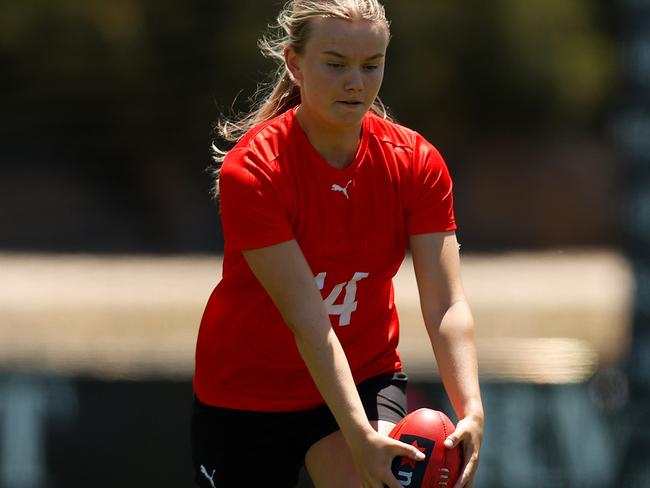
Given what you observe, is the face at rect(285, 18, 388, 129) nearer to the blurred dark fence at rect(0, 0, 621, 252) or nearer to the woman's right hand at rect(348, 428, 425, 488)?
the woman's right hand at rect(348, 428, 425, 488)

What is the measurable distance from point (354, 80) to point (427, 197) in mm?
364

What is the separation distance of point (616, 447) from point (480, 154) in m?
11.7

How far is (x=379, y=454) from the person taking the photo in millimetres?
Result: 2816

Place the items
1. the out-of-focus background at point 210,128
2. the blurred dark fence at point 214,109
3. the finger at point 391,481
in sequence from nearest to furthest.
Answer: the finger at point 391,481 < the out-of-focus background at point 210,128 < the blurred dark fence at point 214,109

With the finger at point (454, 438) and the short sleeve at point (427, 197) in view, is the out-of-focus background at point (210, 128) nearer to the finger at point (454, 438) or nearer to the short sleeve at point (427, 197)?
the short sleeve at point (427, 197)

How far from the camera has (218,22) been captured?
15688mm

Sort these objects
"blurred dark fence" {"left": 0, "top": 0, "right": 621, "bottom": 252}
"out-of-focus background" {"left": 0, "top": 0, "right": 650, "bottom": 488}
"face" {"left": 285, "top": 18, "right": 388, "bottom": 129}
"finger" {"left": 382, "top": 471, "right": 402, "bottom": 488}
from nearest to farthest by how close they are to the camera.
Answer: "finger" {"left": 382, "top": 471, "right": 402, "bottom": 488}
"face" {"left": 285, "top": 18, "right": 388, "bottom": 129}
"out-of-focus background" {"left": 0, "top": 0, "right": 650, "bottom": 488}
"blurred dark fence" {"left": 0, "top": 0, "right": 621, "bottom": 252}

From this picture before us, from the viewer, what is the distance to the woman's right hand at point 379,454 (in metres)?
2.81

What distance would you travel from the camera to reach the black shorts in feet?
10.4

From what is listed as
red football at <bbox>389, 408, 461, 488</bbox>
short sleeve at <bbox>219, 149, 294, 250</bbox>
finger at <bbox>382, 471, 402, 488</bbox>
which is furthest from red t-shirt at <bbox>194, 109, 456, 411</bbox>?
finger at <bbox>382, 471, 402, 488</bbox>

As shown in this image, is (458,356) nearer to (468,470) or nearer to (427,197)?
(468,470)

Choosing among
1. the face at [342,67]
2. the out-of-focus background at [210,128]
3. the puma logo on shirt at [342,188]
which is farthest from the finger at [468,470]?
the out-of-focus background at [210,128]

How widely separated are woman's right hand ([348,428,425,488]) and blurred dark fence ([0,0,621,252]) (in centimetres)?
1213

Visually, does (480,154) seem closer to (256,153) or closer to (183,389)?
(183,389)
